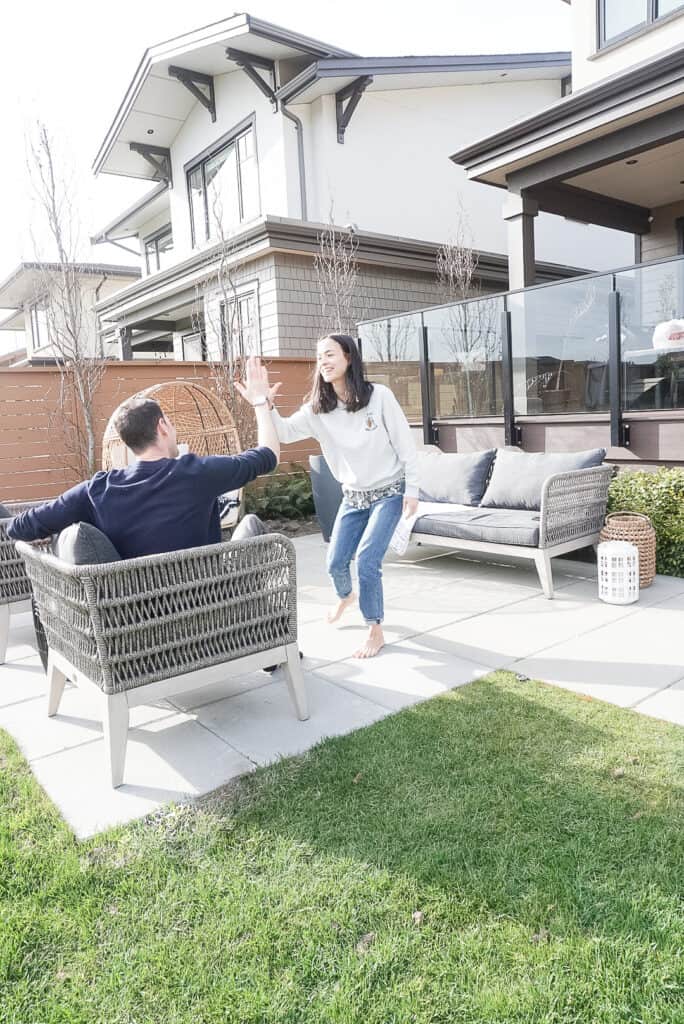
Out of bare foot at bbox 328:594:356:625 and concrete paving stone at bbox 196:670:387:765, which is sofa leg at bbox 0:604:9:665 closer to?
concrete paving stone at bbox 196:670:387:765

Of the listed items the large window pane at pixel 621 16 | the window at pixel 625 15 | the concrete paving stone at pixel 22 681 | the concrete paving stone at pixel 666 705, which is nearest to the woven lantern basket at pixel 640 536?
the concrete paving stone at pixel 666 705

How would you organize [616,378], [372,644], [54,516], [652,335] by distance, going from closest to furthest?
1. [54,516]
2. [372,644]
3. [652,335]
4. [616,378]

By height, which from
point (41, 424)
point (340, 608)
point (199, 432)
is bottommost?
point (340, 608)

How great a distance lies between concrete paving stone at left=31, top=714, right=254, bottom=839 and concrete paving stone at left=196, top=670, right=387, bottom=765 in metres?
0.08

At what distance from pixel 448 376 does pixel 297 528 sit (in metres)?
2.42

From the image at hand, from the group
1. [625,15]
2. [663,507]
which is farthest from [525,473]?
[625,15]

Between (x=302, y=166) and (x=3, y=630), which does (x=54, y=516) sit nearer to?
(x=3, y=630)

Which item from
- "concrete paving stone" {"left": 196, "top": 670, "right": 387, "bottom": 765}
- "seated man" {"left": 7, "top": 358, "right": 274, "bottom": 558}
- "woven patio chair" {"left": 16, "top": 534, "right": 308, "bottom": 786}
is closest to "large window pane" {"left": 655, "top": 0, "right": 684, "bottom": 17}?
"seated man" {"left": 7, "top": 358, "right": 274, "bottom": 558}

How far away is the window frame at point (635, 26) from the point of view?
25.0 ft

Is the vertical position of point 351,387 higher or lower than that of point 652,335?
lower

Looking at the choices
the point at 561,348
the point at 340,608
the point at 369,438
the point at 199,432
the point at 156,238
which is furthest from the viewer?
the point at 156,238

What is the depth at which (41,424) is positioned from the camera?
7.52m

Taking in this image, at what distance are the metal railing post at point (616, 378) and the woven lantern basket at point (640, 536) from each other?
1.17m

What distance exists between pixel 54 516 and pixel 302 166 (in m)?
9.60
